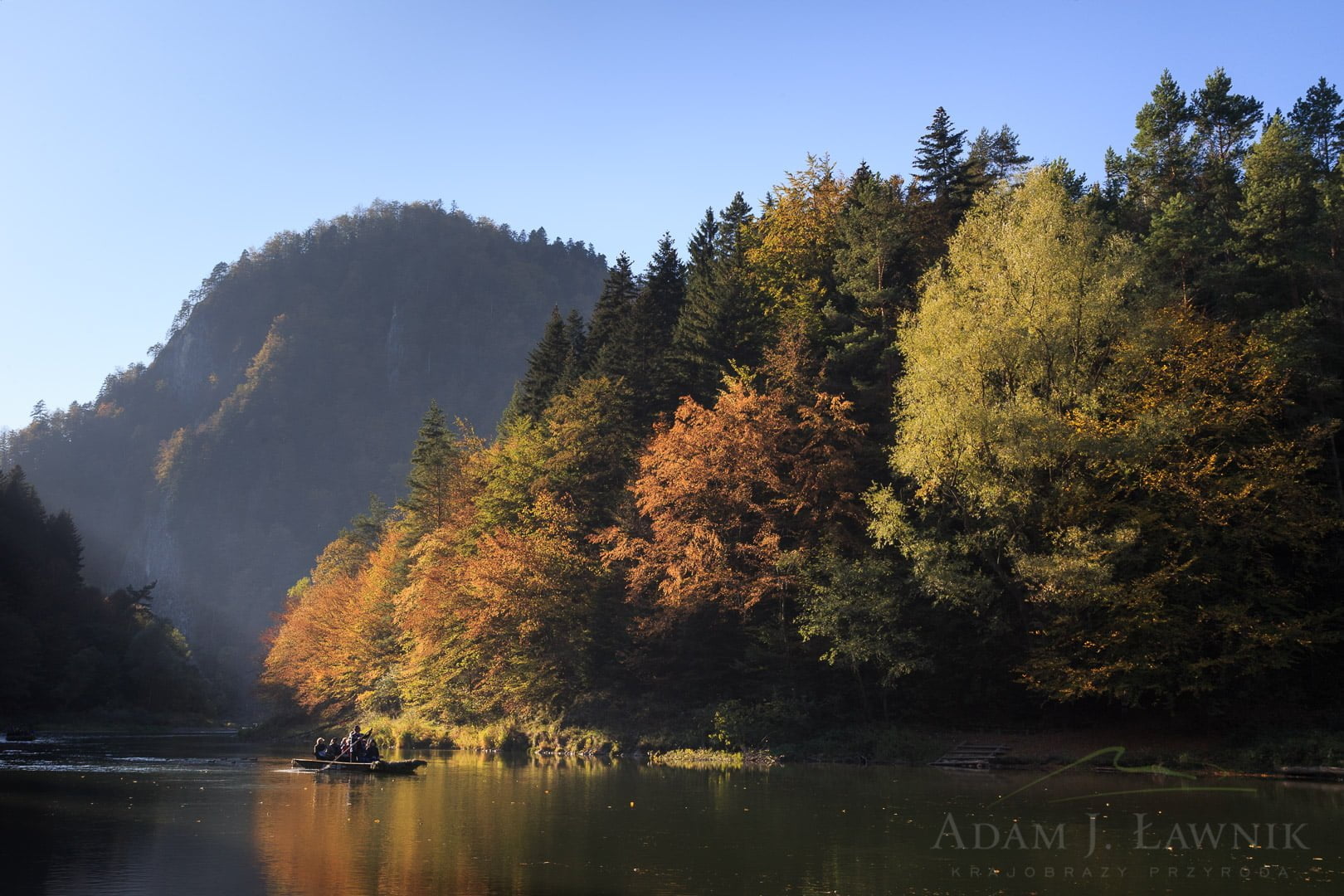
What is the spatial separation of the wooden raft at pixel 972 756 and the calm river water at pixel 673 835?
3.27m

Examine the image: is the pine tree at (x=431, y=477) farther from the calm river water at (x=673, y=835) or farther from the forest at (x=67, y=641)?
the calm river water at (x=673, y=835)

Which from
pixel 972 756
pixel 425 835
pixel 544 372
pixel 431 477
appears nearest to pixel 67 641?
pixel 431 477

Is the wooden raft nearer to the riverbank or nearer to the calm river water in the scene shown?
the riverbank

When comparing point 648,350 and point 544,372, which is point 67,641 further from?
point 648,350

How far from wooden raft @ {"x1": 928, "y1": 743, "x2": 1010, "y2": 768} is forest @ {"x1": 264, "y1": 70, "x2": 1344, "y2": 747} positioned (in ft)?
10.2

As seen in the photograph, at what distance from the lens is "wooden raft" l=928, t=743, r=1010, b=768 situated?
36.2 meters

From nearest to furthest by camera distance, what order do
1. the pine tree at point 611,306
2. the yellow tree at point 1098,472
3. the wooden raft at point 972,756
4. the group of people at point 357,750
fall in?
the yellow tree at point 1098,472
the group of people at point 357,750
the wooden raft at point 972,756
the pine tree at point 611,306

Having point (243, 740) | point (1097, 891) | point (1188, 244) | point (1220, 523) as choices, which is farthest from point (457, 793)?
point (243, 740)

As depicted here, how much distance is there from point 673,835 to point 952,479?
22.0 m

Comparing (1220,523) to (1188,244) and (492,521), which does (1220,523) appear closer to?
(1188,244)

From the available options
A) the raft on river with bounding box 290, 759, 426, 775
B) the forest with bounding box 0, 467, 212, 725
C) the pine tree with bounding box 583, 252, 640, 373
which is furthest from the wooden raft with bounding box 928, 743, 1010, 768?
the forest with bounding box 0, 467, 212, 725

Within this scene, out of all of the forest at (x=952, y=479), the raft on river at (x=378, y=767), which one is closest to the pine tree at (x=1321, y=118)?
the forest at (x=952, y=479)

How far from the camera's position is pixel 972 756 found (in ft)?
121

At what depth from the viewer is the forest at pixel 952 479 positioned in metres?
35.1
